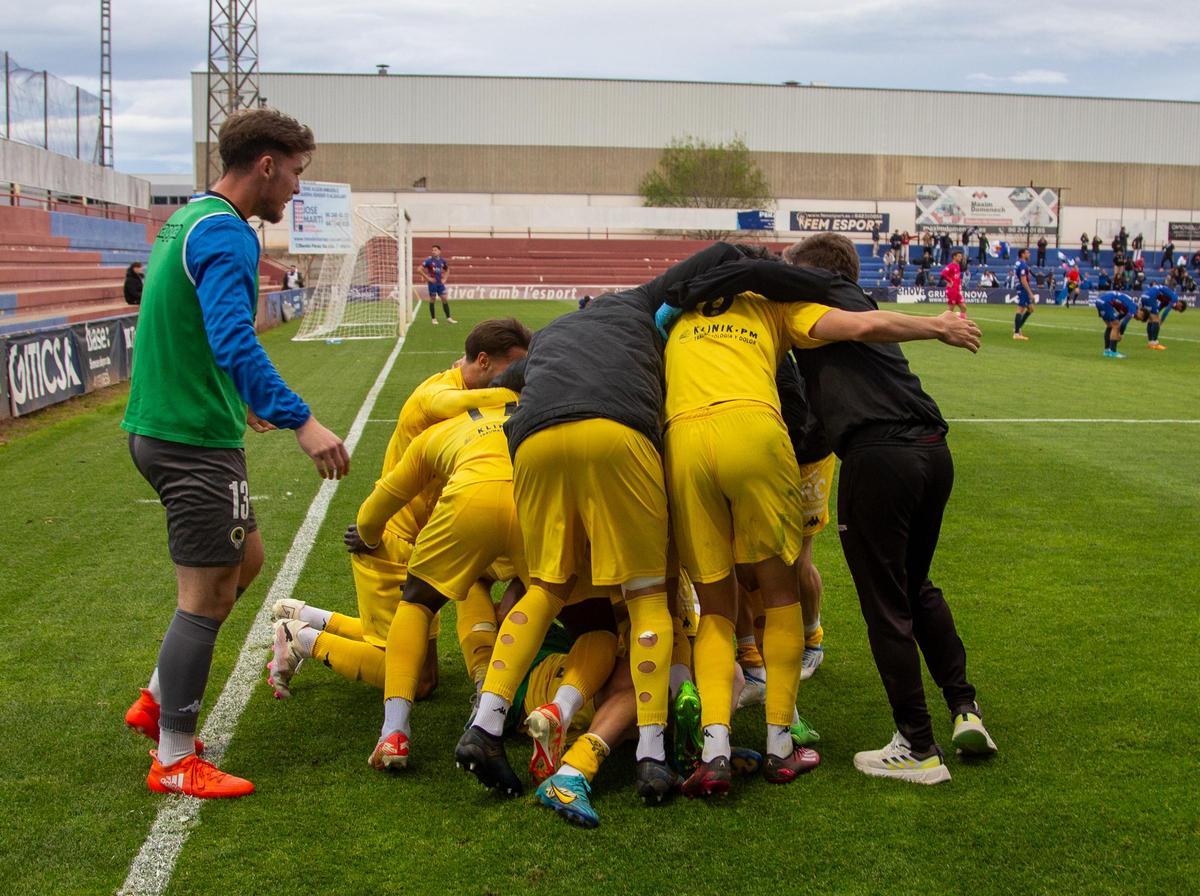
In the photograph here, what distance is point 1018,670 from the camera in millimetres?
5125

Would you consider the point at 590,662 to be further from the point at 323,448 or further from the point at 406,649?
the point at 323,448

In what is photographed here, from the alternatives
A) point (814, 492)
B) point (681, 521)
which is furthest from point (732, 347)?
point (814, 492)

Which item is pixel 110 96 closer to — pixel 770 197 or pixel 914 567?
pixel 770 197

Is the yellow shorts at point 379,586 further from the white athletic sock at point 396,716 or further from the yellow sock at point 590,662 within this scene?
the yellow sock at point 590,662

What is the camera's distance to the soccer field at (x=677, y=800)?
11.1ft

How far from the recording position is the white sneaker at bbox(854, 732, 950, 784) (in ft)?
13.2

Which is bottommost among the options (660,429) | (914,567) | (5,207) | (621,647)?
(621,647)

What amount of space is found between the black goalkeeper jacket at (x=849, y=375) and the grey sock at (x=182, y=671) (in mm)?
1937

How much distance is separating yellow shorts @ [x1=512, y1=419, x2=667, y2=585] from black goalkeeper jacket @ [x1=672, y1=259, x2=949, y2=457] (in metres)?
0.63

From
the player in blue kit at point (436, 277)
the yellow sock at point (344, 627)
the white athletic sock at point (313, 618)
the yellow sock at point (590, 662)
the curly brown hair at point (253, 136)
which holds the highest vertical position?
the player in blue kit at point (436, 277)

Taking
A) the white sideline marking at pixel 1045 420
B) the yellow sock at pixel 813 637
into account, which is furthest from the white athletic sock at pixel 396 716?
the white sideline marking at pixel 1045 420

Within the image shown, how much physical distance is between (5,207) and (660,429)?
22.6 m

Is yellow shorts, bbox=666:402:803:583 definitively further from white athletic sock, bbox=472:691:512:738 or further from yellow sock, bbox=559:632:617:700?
white athletic sock, bbox=472:691:512:738

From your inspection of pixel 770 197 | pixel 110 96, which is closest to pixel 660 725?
pixel 110 96
